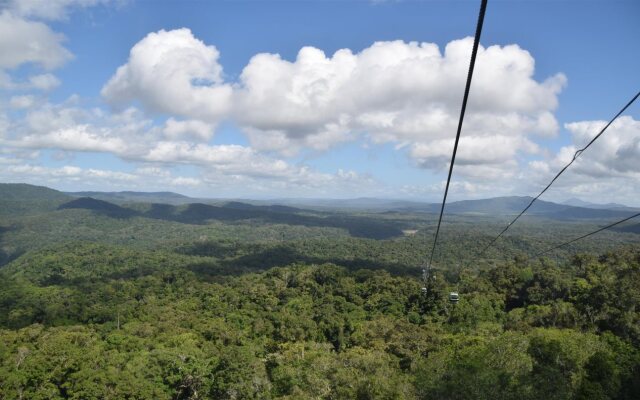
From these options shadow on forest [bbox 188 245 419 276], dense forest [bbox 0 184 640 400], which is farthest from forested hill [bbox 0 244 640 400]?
shadow on forest [bbox 188 245 419 276]

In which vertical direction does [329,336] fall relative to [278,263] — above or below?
above

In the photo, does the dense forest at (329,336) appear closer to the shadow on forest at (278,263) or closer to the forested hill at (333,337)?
the forested hill at (333,337)

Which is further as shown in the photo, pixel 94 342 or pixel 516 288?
pixel 516 288

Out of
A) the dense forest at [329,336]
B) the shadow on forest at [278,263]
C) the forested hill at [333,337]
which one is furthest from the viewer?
the shadow on forest at [278,263]

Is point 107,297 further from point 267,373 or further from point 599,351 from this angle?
point 599,351

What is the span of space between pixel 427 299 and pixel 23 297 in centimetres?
7302

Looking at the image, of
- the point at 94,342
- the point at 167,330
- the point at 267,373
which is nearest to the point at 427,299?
the point at 267,373

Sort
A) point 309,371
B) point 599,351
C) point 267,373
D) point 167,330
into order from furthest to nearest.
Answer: point 167,330, point 267,373, point 309,371, point 599,351

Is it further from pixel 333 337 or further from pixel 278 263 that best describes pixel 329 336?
pixel 278 263

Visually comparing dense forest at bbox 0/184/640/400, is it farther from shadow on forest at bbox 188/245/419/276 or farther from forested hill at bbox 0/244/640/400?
shadow on forest at bbox 188/245/419/276

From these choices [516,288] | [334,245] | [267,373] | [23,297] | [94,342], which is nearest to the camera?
[267,373]

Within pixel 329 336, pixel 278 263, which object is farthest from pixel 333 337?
pixel 278 263

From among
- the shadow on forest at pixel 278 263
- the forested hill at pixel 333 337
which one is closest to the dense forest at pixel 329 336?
the forested hill at pixel 333 337

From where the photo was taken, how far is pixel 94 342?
4422 centimetres
